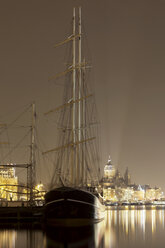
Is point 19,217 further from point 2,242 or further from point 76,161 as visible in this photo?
point 2,242

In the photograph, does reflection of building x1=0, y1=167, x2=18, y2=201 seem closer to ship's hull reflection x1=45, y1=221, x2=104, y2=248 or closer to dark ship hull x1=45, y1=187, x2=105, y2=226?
dark ship hull x1=45, y1=187, x2=105, y2=226

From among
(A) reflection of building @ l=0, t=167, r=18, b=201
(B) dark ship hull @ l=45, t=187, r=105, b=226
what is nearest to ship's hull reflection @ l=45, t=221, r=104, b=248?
(B) dark ship hull @ l=45, t=187, r=105, b=226

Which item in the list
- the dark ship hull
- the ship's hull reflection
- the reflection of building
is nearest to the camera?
the ship's hull reflection

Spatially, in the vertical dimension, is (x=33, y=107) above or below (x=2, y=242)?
above

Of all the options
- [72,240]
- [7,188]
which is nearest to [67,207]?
[72,240]

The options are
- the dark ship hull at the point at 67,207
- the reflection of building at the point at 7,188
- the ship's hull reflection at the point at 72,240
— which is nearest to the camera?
the ship's hull reflection at the point at 72,240

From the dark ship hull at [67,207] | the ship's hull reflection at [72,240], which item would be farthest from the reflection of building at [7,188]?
the ship's hull reflection at [72,240]

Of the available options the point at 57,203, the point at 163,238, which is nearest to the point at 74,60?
the point at 57,203

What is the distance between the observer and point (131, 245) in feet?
124

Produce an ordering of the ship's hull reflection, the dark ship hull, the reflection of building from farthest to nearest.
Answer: the reflection of building → the dark ship hull → the ship's hull reflection

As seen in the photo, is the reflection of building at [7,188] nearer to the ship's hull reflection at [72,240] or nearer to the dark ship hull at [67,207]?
the dark ship hull at [67,207]

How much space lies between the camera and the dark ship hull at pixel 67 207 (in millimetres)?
54750

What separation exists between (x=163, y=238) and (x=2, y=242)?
1530cm

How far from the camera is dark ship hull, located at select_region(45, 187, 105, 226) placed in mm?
54750
